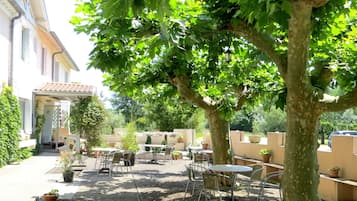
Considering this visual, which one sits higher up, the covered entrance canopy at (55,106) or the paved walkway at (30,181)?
the covered entrance canopy at (55,106)

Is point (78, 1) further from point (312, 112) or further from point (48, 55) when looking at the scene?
point (48, 55)

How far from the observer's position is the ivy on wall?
12844mm

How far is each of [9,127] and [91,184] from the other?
448 centimetres

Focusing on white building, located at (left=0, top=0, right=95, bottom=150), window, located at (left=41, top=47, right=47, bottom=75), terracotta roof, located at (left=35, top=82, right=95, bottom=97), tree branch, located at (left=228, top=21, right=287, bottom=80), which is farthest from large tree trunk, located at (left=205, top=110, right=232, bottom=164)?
window, located at (left=41, top=47, right=47, bottom=75)

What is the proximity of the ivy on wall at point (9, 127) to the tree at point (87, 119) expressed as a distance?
193 inches

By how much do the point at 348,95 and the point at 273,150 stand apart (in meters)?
8.85

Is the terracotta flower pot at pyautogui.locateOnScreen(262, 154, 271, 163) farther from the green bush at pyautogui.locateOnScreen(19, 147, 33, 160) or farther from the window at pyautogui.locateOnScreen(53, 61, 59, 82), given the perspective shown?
the window at pyautogui.locateOnScreen(53, 61, 59, 82)

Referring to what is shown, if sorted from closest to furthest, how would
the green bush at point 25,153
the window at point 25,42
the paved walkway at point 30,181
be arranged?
1. the paved walkway at point 30,181
2. the green bush at point 25,153
3. the window at point 25,42

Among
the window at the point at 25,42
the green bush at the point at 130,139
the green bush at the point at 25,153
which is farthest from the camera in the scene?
the green bush at the point at 130,139

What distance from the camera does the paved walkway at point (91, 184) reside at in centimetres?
921

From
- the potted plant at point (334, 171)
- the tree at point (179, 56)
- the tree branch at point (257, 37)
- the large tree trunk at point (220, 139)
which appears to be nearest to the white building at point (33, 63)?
the tree at point (179, 56)

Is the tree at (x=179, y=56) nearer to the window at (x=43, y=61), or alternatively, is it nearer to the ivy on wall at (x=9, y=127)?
the ivy on wall at (x=9, y=127)

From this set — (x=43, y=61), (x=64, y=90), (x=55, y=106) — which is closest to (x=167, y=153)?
(x=64, y=90)

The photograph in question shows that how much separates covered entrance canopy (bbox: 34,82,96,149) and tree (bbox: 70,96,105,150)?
488mm
